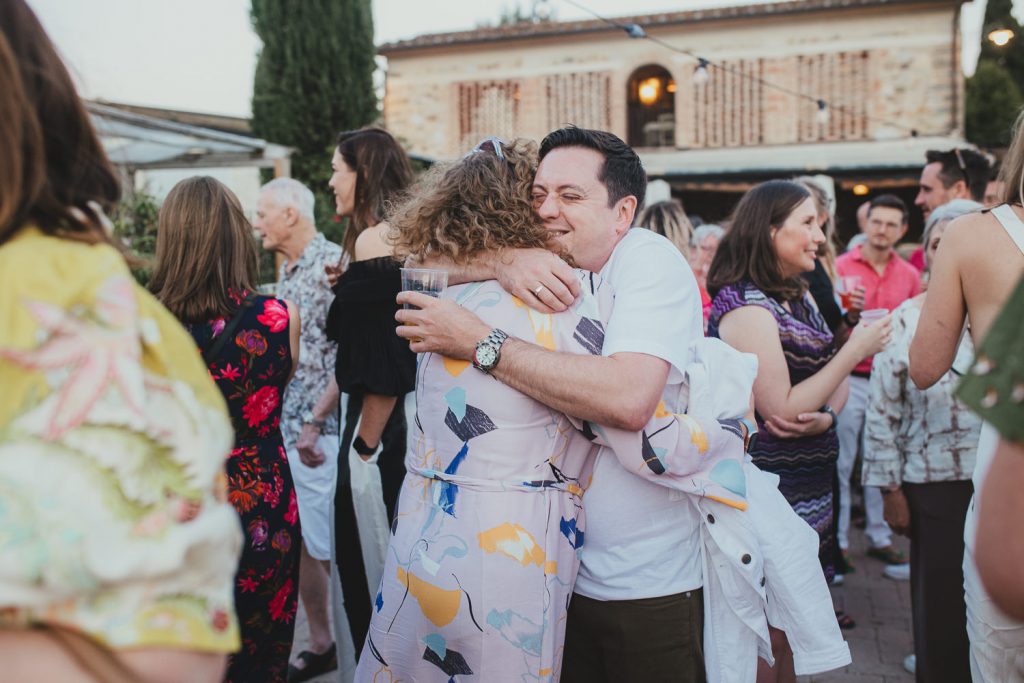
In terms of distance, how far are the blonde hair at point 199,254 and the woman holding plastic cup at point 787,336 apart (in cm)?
188

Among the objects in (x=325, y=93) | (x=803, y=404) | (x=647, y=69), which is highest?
(x=647, y=69)

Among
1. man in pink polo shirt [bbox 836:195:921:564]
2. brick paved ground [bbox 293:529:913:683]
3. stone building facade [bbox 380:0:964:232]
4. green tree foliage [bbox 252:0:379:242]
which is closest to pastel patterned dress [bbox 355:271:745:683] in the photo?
brick paved ground [bbox 293:529:913:683]

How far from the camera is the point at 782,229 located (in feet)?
10.4

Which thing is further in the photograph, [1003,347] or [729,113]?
[729,113]

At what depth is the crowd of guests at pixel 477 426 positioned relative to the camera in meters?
0.91

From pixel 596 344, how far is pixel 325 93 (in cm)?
1206

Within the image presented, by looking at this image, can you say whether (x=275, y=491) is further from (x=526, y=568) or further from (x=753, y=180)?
Answer: (x=753, y=180)

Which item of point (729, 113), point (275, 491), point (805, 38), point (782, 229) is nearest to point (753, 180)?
point (729, 113)

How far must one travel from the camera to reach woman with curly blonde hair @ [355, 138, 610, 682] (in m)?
1.85

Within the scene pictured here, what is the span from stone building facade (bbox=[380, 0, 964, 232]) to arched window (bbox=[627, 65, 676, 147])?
0.11 feet

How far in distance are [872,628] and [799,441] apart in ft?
6.50

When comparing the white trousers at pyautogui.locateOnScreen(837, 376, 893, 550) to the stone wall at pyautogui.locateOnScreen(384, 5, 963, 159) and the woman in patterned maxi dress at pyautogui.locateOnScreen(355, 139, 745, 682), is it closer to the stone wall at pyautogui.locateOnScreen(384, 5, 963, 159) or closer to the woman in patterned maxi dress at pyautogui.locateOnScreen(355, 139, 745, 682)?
the woman in patterned maxi dress at pyautogui.locateOnScreen(355, 139, 745, 682)

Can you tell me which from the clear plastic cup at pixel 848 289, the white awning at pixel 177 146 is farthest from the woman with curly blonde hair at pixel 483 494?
the white awning at pixel 177 146

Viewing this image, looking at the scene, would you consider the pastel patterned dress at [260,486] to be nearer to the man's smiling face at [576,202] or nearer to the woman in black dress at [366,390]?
the woman in black dress at [366,390]
